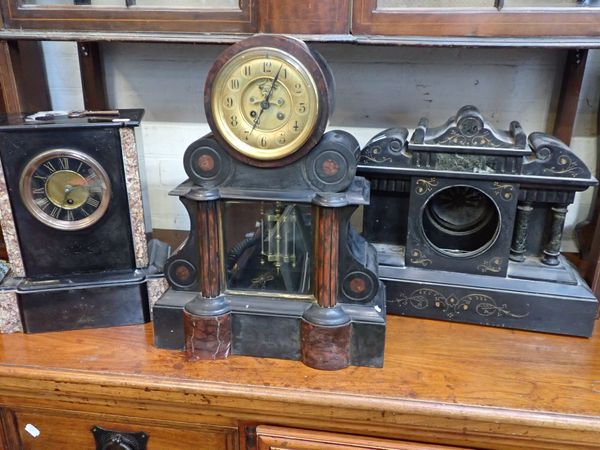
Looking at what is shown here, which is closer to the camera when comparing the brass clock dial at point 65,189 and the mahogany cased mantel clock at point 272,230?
the mahogany cased mantel clock at point 272,230

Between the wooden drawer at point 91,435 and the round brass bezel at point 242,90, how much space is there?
539mm

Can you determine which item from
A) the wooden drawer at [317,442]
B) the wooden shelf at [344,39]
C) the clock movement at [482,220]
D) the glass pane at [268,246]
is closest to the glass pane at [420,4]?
the wooden shelf at [344,39]

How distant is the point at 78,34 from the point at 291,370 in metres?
0.83

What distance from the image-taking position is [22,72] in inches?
50.1

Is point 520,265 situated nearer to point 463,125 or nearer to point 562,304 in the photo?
point 562,304

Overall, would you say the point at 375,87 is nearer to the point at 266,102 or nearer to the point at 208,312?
the point at 266,102

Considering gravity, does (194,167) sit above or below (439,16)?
below

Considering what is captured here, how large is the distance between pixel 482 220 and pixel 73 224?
0.89 meters

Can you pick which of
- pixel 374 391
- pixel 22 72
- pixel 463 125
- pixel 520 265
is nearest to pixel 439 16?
pixel 463 125

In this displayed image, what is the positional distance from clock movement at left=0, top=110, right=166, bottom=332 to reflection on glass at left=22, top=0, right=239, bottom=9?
228mm

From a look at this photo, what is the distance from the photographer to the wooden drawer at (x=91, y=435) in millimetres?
1009

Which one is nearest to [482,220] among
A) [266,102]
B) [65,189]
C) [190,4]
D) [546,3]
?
[546,3]

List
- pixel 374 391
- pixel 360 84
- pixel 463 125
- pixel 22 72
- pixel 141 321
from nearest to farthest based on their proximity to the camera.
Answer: pixel 374 391, pixel 463 125, pixel 141 321, pixel 22 72, pixel 360 84

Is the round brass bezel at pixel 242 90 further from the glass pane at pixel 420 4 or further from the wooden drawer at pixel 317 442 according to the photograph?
the wooden drawer at pixel 317 442
